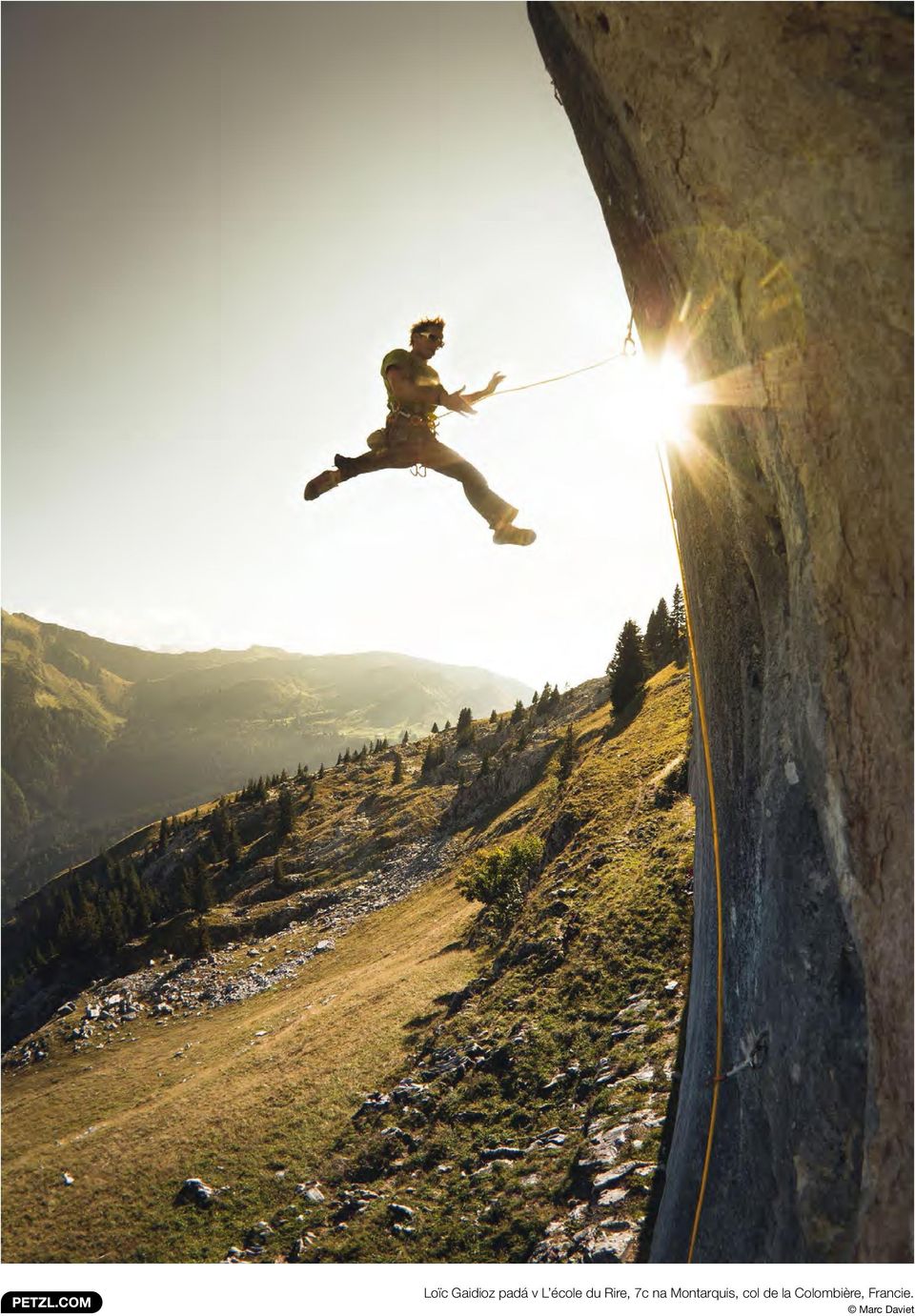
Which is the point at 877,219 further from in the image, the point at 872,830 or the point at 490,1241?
the point at 490,1241

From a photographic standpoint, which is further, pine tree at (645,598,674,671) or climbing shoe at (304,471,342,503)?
pine tree at (645,598,674,671)

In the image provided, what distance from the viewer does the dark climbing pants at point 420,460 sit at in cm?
Answer: 807

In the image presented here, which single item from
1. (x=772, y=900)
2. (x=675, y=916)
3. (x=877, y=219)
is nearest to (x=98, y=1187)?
(x=675, y=916)

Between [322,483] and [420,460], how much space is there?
1233 mm

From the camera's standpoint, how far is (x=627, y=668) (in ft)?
228

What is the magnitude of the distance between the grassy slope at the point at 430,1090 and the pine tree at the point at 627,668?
24.0 metres

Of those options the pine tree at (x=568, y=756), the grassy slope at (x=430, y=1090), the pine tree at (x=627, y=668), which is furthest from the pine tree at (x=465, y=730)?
the grassy slope at (x=430, y=1090)

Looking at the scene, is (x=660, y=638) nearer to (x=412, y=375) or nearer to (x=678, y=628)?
(x=678, y=628)

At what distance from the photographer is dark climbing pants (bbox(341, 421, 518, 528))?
8.07 meters

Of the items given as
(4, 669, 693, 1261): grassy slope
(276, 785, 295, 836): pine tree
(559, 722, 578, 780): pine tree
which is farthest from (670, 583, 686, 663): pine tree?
(276, 785, 295, 836): pine tree

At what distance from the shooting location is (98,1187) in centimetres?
2238

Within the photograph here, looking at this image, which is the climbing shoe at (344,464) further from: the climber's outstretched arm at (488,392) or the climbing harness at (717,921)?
the climbing harness at (717,921)

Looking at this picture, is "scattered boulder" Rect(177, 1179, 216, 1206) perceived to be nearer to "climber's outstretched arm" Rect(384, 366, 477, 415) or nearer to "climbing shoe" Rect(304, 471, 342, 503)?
"climbing shoe" Rect(304, 471, 342, 503)

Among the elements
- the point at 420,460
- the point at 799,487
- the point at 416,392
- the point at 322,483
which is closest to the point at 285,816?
the point at 322,483
